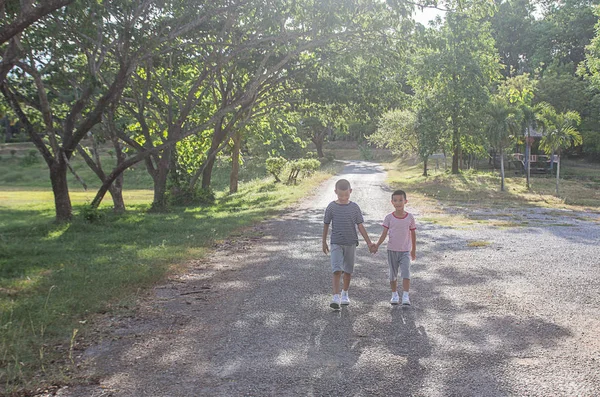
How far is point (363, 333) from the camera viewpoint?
5480mm

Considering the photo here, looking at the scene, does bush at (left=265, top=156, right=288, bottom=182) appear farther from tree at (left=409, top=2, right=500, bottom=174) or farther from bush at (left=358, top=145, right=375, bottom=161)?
bush at (left=358, top=145, right=375, bottom=161)

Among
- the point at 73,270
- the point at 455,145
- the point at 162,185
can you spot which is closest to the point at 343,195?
the point at 73,270

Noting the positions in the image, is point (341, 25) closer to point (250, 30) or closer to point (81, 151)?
point (250, 30)

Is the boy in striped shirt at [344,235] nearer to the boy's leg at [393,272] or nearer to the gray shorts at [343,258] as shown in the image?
the gray shorts at [343,258]

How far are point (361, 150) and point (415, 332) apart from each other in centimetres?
7040

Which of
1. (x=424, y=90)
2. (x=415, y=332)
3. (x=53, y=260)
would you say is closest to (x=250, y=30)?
(x=53, y=260)

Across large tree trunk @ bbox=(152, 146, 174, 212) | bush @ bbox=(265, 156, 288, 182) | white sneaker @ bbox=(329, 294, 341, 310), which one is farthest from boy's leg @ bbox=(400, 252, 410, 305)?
Answer: bush @ bbox=(265, 156, 288, 182)

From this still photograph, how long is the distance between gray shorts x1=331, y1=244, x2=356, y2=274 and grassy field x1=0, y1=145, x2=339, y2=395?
271 cm

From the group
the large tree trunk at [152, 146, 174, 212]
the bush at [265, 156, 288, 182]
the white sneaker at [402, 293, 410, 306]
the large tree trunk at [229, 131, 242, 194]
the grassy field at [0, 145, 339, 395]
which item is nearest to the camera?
the grassy field at [0, 145, 339, 395]

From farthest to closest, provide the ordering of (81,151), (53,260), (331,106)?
(331,106) → (81,151) → (53,260)

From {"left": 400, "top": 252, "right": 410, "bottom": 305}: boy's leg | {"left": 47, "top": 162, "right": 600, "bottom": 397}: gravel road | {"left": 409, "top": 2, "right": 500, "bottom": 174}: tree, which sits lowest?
{"left": 47, "top": 162, "right": 600, "bottom": 397}: gravel road

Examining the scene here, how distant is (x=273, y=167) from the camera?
33.9 metres

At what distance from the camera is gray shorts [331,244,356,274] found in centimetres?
666

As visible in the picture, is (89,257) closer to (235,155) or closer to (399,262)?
(399,262)
